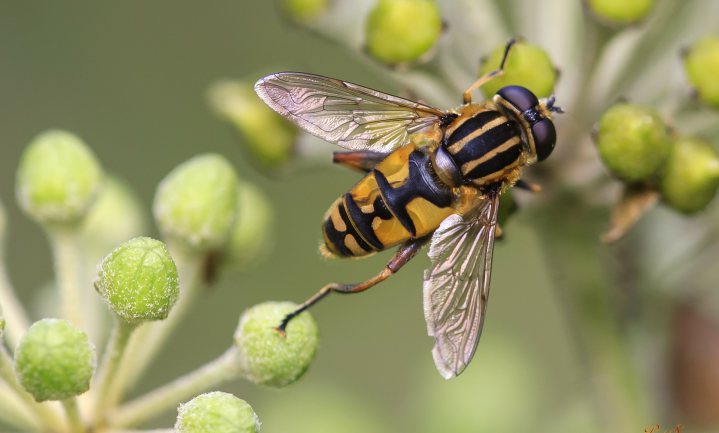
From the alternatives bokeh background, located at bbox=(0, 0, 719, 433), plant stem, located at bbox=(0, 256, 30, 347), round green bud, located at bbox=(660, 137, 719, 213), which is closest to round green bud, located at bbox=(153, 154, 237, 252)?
plant stem, located at bbox=(0, 256, 30, 347)

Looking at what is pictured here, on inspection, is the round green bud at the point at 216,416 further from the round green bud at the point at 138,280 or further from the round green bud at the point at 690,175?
A: the round green bud at the point at 690,175

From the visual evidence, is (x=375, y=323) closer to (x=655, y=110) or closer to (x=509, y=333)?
(x=509, y=333)

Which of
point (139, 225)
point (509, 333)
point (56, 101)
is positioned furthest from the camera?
point (56, 101)

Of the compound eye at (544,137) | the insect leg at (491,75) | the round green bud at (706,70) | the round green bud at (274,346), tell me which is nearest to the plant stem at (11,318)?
the round green bud at (274,346)

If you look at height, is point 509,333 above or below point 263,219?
below

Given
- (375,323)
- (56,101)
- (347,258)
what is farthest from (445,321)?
(56,101)

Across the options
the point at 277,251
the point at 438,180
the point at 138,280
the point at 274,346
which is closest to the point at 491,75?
the point at 438,180

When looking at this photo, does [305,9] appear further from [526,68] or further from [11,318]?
[11,318]
